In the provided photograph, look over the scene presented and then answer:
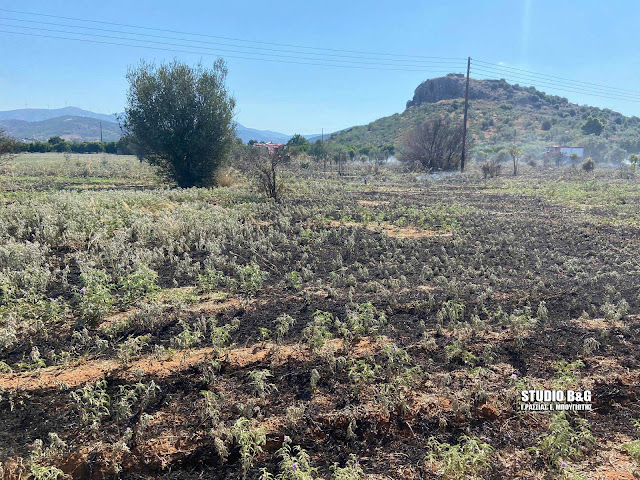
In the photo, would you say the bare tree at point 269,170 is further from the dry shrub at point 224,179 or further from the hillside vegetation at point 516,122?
the hillside vegetation at point 516,122

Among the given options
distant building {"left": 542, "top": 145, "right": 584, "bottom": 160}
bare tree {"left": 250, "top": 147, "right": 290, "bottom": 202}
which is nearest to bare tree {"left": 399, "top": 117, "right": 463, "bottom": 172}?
bare tree {"left": 250, "top": 147, "right": 290, "bottom": 202}

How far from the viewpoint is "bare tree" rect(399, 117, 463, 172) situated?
119 feet

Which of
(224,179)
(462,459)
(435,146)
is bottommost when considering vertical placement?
(462,459)

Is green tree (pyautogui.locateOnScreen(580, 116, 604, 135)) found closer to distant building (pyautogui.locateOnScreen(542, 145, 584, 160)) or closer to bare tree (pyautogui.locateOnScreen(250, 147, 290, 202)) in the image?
distant building (pyautogui.locateOnScreen(542, 145, 584, 160))

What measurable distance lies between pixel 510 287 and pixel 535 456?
4.02 m

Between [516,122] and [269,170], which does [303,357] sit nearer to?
[269,170]

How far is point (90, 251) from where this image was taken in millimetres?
7684

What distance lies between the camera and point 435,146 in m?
36.7

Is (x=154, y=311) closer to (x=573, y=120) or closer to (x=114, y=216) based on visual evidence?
(x=114, y=216)

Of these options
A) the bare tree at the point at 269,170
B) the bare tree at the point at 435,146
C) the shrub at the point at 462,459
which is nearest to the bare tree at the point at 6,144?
the bare tree at the point at 269,170

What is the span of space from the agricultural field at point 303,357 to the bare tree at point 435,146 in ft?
95.4

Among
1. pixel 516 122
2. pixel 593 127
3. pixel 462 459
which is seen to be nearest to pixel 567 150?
pixel 593 127

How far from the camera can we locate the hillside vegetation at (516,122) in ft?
220

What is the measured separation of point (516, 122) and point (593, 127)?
43.0 ft
